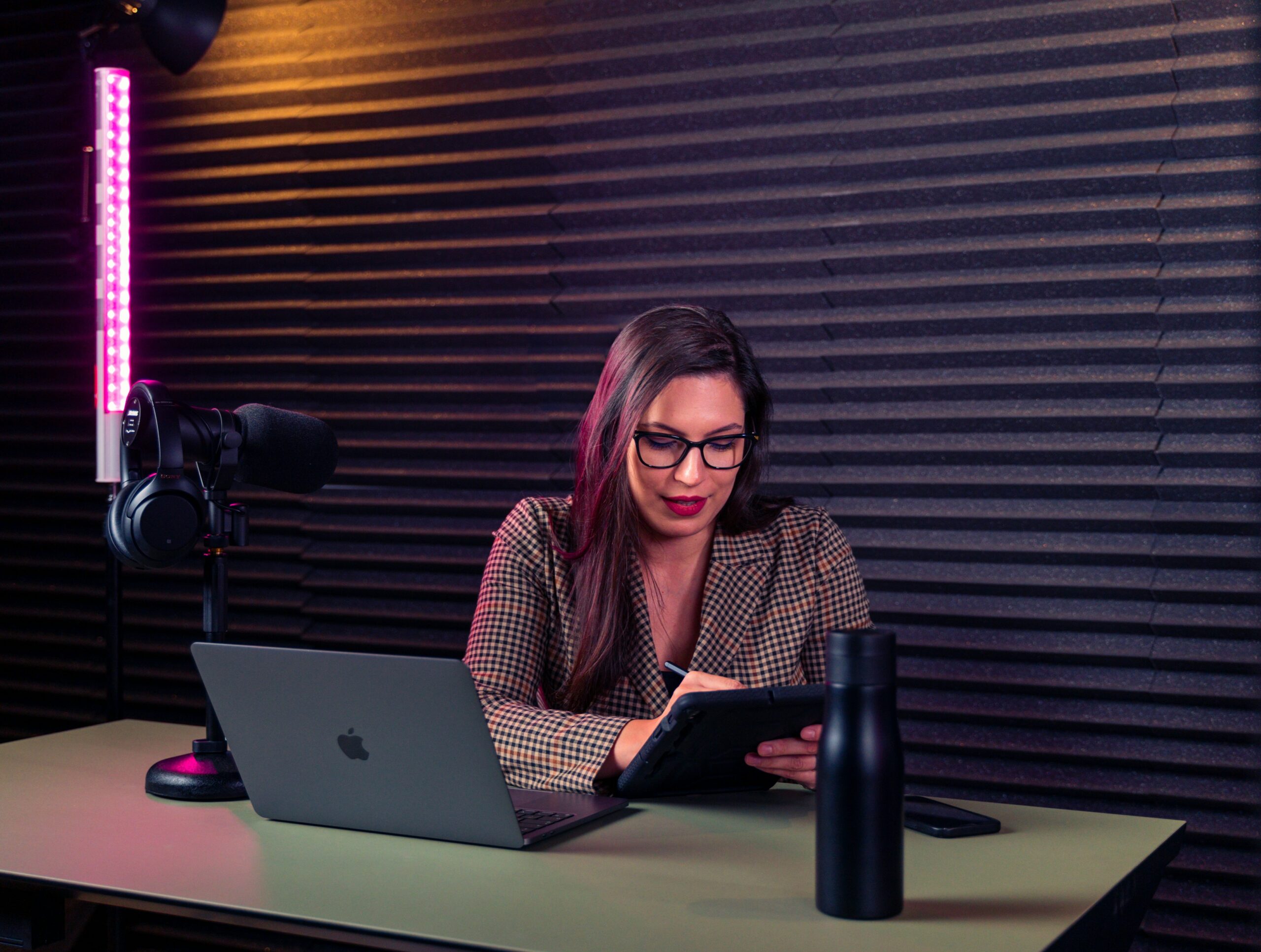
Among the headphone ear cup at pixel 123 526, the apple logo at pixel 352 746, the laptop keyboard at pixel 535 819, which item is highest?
the headphone ear cup at pixel 123 526

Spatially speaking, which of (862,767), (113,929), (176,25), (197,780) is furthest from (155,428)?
(176,25)

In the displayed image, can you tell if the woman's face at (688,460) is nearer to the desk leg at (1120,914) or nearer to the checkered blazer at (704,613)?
the checkered blazer at (704,613)

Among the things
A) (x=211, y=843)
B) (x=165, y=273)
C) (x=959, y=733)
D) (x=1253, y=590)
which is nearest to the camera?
(x=211, y=843)

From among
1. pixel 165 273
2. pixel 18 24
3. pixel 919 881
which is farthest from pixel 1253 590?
pixel 18 24

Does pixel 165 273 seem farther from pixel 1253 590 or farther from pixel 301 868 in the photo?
pixel 1253 590

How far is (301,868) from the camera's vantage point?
1.55 m

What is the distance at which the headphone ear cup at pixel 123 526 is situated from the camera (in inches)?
74.0

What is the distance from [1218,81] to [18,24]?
11.9 feet

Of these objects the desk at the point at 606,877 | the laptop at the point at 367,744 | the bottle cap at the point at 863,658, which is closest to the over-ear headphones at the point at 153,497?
the laptop at the point at 367,744

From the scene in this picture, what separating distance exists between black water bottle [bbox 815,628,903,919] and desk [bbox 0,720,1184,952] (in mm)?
68

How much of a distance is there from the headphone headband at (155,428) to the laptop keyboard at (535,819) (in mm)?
725

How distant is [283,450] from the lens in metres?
2.05

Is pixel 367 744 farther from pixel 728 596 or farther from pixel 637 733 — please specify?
pixel 728 596

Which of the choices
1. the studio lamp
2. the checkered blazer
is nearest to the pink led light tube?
the studio lamp
